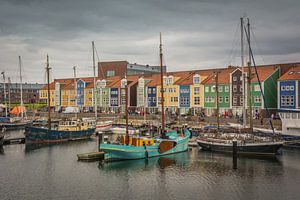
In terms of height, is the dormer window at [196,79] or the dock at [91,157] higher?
the dormer window at [196,79]

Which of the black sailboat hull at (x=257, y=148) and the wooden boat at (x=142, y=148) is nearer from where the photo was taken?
the wooden boat at (x=142, y=148)

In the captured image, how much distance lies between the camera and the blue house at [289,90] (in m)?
66.5

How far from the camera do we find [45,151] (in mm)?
48906

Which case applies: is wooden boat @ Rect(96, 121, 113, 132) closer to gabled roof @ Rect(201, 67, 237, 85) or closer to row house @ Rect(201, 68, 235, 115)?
row house @ Rect(201, 68, 235, 115)

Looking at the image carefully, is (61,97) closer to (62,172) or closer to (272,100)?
(272,100)

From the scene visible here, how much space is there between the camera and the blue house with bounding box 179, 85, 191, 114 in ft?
277

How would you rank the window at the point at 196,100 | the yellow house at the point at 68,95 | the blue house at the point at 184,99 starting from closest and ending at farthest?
1. the window at the point at 196,100
2. the blue house at the point at 184,99
3. the yellow house at the point at 68,95

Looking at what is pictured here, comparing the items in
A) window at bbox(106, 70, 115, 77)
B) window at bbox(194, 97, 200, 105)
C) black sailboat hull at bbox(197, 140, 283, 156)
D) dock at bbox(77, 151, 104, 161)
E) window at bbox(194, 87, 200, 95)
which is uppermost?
window at bbox(106, 70, 115, 77)

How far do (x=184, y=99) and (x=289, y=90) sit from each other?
2538 cm

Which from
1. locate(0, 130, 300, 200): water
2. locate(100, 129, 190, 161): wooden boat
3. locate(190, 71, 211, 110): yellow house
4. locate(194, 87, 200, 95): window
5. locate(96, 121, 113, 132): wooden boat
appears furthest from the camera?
locate(194, 87, 200, 95): window

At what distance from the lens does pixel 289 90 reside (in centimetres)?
6756

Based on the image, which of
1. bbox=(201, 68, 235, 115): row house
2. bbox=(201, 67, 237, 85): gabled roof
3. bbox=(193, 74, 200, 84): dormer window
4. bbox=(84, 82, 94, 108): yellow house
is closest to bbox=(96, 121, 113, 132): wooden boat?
bbox=(201, 68, 235, 115): row house

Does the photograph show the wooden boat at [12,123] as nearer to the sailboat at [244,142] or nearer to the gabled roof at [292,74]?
the sailboat at [244,142]

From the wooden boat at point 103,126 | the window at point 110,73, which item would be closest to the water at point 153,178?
the wooden boat at point 103,126
